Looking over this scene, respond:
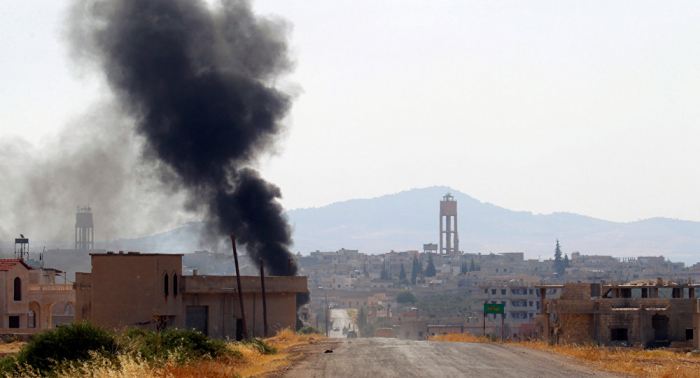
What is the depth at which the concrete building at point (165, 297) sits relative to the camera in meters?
45.0

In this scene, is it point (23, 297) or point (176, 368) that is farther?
point (23, 297)

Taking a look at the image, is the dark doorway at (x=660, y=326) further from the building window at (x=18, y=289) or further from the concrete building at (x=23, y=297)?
the building window at (x=18, y=289)

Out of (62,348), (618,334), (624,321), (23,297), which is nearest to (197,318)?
(23,297)

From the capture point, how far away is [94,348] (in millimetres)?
20938

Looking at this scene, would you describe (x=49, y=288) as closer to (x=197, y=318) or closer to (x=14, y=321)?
(x=14, y=321)

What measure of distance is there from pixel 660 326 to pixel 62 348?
42.4 m

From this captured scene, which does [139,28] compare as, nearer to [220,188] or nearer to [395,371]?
[220,188]

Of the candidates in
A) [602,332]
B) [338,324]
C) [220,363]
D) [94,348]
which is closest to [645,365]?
[220,363]

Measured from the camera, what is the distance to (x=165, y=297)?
4588 centimetres

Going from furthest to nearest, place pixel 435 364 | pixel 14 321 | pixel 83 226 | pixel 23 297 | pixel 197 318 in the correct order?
pixel 83 226 → pixel 23 297 → pixel 14 321 → pixel 197 318 → pixel 435 364

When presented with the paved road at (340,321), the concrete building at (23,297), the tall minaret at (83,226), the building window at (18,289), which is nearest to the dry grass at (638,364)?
the concrete building at (23,297)

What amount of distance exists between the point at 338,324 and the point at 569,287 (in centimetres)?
11537

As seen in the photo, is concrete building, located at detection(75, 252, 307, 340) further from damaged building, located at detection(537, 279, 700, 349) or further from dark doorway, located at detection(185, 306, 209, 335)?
damaged building, located at detection(537, 279, 700, 349)

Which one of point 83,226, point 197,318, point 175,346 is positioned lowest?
point 197,318
